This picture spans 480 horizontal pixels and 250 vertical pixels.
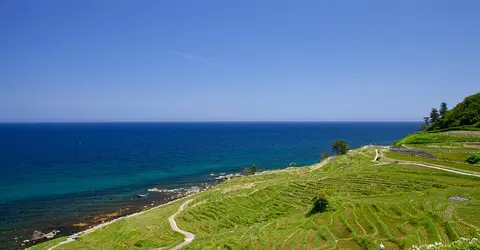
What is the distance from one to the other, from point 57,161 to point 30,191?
215 feet

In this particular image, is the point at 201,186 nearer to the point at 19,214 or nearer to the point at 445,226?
the point at 19,214

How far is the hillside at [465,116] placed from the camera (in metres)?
106

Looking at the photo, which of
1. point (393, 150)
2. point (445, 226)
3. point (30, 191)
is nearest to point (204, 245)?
point (445, 226)

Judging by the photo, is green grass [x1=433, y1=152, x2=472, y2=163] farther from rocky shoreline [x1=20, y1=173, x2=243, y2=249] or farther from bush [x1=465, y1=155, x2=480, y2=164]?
rocky shoreline [x1=20, y1=173, x2=243, y2=249]

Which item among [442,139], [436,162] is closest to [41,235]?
[436,162]

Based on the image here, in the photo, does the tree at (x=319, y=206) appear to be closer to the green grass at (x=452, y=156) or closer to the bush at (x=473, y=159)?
the bush at (x=473, y=159)

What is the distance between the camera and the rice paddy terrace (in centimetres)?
3269

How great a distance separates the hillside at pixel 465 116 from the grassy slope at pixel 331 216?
57.4 m

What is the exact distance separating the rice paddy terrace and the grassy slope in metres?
0.09

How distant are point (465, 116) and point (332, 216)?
101474 mm

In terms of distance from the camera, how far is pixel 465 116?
110938 millimetres

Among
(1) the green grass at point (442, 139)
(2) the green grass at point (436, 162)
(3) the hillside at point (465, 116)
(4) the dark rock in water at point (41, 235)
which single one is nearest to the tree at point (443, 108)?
(3) the hillside at point (465, 116)

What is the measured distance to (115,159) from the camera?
164m

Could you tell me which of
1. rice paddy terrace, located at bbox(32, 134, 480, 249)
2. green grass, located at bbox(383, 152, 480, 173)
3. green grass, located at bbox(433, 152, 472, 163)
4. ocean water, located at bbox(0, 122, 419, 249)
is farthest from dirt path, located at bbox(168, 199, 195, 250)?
green grass, located at bbox(433, 152, 472, 163)
